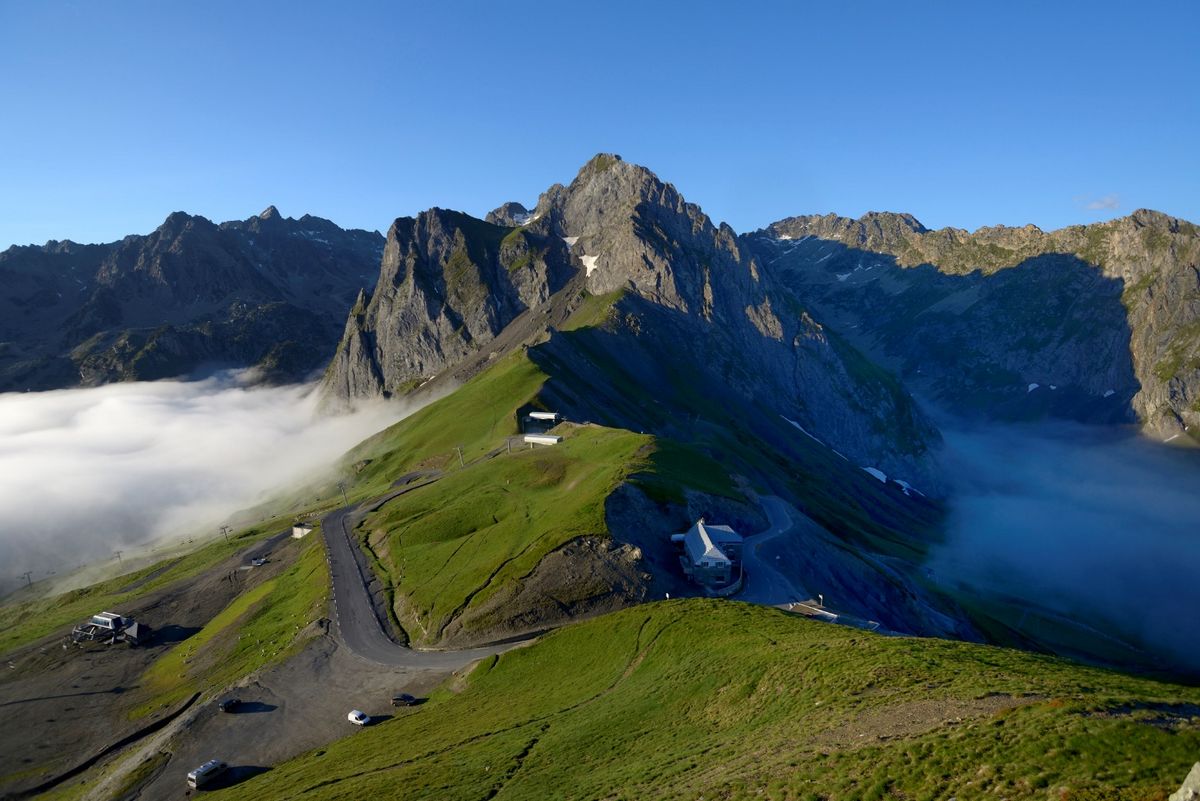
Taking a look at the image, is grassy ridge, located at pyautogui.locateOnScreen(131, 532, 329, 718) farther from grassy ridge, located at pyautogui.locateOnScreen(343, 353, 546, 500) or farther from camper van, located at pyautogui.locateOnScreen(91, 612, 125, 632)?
grassy ridge, located at pyautogui.locateOnScreen(343, 353, 546, 500)

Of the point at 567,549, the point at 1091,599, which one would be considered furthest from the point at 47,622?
the point at 1091,599

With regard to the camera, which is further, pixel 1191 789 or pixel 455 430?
pixel 455 430

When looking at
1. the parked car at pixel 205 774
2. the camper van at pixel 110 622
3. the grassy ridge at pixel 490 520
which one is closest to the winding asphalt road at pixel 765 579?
the grassy ridge at pixel 490 520

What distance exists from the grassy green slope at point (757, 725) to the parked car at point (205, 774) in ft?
10.7

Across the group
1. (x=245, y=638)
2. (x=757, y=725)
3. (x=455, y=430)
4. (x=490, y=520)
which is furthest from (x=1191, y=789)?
(x=455, y=430)

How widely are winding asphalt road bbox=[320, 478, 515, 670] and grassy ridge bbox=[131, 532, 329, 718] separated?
2230 mm

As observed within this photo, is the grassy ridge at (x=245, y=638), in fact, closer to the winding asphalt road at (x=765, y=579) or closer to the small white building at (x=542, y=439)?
the small white building at (x=542, y=439)

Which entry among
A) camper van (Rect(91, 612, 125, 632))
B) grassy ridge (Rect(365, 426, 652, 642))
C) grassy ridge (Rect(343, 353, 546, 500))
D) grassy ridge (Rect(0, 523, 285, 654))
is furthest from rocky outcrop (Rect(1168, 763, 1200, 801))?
grassy ridge (Rect(0, 523, 285, 654))

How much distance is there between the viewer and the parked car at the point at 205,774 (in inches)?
2009

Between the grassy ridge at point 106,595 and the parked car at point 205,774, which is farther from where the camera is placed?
the grassy ridge at point 106,595

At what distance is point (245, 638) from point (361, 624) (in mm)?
17142

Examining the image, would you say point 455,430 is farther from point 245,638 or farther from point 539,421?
point 245,638

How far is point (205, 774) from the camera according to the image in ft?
168

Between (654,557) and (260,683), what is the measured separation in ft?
147
